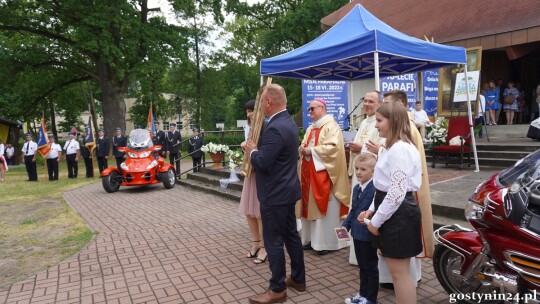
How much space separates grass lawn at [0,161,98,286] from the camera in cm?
512

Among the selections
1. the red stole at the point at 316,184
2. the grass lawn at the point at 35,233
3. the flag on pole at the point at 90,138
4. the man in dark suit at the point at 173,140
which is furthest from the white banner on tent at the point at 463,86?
the flag on pole at the point at 90,138

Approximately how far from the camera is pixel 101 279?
445cm

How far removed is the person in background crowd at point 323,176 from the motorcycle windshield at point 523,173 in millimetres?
2075

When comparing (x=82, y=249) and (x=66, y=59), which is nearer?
(x=82, y=249)

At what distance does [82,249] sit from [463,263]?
4786mm

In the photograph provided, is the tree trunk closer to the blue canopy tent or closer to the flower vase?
the flower vase

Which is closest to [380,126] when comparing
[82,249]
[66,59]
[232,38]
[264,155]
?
[264,155]

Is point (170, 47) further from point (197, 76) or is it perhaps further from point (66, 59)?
point (197, 76)

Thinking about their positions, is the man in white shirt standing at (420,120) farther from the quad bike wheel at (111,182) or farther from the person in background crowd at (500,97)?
the quad bike wheel at (111,182)

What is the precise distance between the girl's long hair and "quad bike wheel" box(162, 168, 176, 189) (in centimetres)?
911

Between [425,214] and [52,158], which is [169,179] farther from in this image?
[425,214]

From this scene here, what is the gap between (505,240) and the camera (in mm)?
2512

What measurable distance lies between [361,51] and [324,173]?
2.25 m

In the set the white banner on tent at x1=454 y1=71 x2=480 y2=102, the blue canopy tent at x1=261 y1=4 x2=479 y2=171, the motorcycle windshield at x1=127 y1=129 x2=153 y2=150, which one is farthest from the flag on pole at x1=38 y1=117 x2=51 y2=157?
the white banner on tent at x1=454 y1=71 x2=480 y2=102
